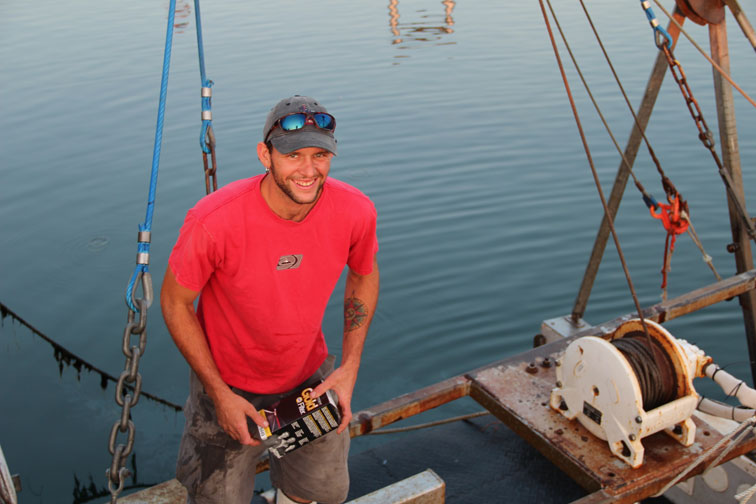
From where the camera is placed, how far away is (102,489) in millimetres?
6367

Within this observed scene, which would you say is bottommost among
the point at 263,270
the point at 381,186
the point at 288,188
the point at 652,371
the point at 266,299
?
the point at 381,186

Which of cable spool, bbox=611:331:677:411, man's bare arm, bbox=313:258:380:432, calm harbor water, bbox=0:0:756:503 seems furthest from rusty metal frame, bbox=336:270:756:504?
calm harbor water, bbox=0:0:756:503

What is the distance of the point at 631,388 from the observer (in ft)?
12.5

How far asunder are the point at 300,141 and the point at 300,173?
0.44 ft

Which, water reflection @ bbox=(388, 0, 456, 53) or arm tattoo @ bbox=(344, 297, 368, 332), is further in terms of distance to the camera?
water reflection @ bbox=(388, 0, 456, 53)

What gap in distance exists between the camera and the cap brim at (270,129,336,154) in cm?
304

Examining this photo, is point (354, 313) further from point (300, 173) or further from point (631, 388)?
point (631, 388)

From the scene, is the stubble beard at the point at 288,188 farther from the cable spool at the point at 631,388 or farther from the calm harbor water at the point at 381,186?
the calm harbor water at the point at 381,186

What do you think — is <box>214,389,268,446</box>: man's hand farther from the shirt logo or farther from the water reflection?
the water reflection

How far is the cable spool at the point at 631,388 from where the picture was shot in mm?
3848

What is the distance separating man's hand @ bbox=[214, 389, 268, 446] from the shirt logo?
593mm

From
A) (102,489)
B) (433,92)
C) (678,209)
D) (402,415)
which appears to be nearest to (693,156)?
(433,92)

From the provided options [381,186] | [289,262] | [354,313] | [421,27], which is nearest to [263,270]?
[289,262]

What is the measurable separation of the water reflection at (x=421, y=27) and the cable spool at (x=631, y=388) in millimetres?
16169
